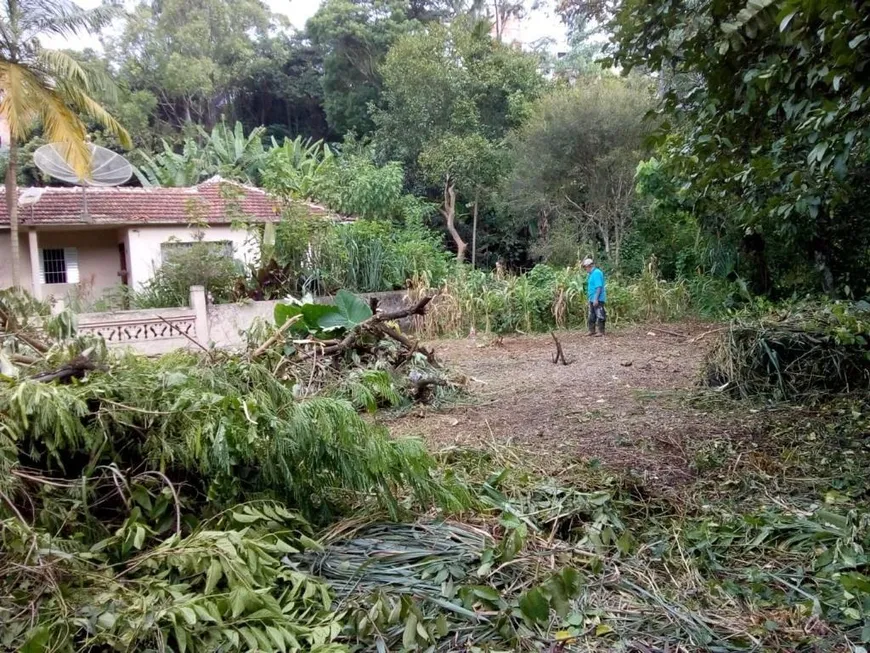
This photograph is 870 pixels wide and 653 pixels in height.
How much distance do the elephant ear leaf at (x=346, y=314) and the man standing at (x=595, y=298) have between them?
15.3 feet

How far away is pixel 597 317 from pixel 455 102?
9.57 m

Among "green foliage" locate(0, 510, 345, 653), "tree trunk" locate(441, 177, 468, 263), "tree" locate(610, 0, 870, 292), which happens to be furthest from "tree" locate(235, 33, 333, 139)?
"green foliage" locate(0, 510, 345, 653)

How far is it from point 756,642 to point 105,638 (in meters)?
2.29

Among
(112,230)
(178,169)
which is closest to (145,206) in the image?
(112,230)

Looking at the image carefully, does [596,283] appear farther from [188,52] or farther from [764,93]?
[188,52]

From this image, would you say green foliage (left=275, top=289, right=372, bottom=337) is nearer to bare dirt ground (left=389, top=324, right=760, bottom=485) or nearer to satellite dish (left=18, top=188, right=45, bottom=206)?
bare dirt ground (left=389, top=324, right=760, bottom=485)

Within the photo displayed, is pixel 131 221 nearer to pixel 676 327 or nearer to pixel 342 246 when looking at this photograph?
pixel 342 246

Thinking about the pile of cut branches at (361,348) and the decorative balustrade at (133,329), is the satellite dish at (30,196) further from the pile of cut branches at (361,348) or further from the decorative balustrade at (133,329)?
the pile of cut branches at (361,348)

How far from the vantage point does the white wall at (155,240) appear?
49.7 feet

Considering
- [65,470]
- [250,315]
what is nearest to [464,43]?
[250,315]

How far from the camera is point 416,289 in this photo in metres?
13.5

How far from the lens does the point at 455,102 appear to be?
18609 millimetres

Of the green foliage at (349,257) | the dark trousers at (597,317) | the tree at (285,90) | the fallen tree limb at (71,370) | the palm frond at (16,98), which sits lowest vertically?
the dark trousers at (597,317)

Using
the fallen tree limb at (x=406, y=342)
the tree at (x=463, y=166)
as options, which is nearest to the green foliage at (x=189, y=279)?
the fallen tree limb at (x=406, y=342)
